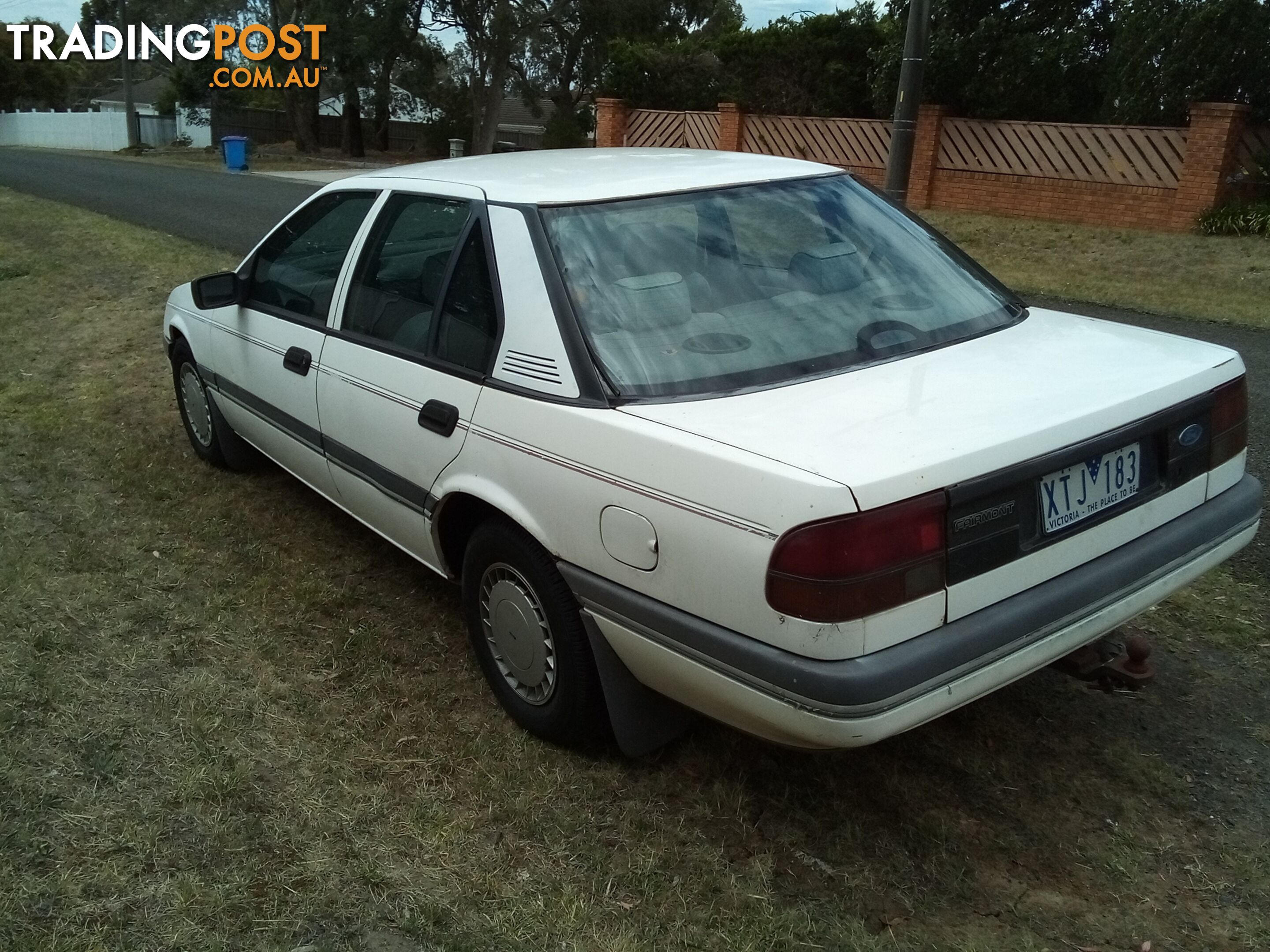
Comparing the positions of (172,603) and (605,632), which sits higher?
(605,632)

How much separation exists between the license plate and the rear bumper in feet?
0.47

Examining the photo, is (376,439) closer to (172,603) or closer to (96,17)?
(172,603)

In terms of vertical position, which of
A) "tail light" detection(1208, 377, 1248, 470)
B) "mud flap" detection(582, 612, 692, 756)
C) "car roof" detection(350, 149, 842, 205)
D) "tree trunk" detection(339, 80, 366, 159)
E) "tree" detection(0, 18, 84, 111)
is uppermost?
"tree" detection(0, 18, 84, 111)

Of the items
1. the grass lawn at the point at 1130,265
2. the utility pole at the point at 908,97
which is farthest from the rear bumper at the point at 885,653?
the grass lawn at the point at 1130,265

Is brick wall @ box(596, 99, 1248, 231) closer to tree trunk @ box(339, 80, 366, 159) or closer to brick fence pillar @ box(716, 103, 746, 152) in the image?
brick fence pillar @ box(716, 103, 746, 152)

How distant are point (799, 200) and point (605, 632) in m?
1.62

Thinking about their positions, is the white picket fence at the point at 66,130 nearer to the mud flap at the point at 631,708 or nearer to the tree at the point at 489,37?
the tree at the point at 489,37

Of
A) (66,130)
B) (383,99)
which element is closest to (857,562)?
(383,99)

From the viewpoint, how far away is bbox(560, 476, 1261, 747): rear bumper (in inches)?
94.6

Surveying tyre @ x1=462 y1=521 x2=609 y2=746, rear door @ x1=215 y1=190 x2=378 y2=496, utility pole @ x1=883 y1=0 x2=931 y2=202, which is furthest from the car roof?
utility pole @ x1=883 y1=0 x2=931 y2=202

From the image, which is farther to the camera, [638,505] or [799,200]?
[799,200]

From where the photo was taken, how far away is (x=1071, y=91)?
16953 mm

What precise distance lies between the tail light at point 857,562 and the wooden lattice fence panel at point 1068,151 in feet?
43.9

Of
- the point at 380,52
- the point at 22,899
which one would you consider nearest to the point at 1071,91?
the point at 22,899
